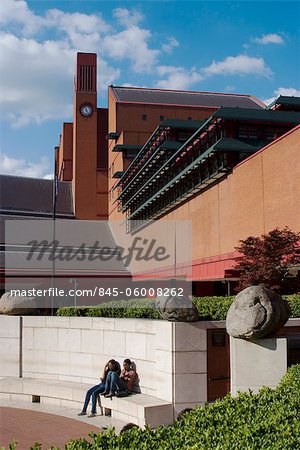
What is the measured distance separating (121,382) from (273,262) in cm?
1117

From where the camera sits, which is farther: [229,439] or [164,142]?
[164,142]

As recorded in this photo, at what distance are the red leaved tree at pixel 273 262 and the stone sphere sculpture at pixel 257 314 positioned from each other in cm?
1100

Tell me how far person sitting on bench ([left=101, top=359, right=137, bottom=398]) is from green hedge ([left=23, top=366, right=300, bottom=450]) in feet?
20.9

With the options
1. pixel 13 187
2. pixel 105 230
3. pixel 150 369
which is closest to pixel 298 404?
pixel 150 369

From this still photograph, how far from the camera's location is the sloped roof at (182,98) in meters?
71.4

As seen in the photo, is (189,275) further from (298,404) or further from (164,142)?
(298,404)

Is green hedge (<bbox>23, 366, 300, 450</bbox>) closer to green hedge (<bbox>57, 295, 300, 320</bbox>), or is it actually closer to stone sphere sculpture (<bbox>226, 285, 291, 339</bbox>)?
stone sphere sculpture (<bbox>226, 285, 291, 339</bbox>)

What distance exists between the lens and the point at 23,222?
6775cm

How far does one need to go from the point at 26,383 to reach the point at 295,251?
12676 millimetres

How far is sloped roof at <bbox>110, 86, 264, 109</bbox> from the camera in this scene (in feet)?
234

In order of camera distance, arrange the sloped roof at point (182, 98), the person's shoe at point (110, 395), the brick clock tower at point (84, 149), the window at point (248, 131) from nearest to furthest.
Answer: the person's shoe at point (110, 395)
the window at point (248, 131)
the sloped roof at point (182, 98)
the brick clock tower at point (84, 149)

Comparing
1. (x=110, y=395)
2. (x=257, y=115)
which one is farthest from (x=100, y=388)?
(x=257, y=115)

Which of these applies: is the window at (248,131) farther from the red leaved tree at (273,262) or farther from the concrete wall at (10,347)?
the concrete wall at (10,347)

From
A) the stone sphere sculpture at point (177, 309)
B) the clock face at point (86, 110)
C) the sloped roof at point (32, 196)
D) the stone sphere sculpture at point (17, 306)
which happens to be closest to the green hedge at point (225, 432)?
the stone sphere sculpture at point (177, 309)
